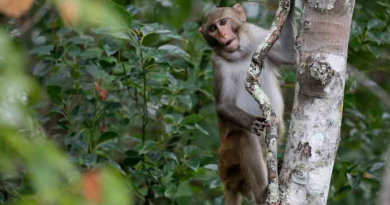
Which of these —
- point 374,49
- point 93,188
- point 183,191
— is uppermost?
point 93,188

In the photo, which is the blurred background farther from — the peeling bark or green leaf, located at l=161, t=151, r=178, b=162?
the peeling bark

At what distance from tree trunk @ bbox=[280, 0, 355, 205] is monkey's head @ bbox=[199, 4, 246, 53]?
1.84m

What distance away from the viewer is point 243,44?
575 centimetres

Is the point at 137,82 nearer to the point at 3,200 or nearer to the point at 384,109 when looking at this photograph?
the point at 3,200

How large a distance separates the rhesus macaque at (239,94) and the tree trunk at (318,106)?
1.55m

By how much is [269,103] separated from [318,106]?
1.02ft

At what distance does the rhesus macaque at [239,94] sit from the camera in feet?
18.1

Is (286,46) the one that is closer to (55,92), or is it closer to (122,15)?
(122,15)

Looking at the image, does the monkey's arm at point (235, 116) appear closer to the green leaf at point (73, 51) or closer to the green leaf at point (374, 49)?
the green leaf at point (73, 51)

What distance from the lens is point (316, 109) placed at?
149 inches

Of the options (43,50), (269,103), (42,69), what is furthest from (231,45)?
(42,69)

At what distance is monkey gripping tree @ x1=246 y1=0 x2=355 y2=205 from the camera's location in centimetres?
376

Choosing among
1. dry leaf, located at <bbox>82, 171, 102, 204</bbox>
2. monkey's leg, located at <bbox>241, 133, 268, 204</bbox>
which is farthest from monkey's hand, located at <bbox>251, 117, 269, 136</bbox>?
dry leaf, located at <bbox>82, 171, 102, 204</bbox>

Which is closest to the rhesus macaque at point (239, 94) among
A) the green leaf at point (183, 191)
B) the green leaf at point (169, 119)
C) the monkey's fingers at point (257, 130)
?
the monkey's fingers at point (257, 130)
